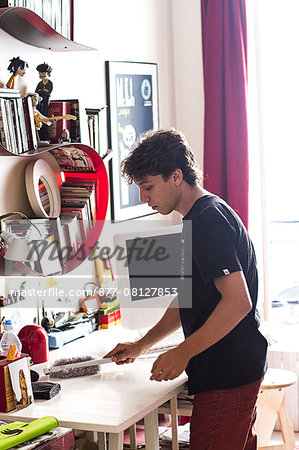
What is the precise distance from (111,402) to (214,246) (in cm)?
54

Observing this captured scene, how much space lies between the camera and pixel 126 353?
2238mm

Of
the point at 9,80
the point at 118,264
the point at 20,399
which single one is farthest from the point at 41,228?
the point at 20,399

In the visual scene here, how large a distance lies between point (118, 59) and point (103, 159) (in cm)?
63

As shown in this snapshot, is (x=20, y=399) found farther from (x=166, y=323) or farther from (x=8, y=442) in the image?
(x=166, y=323)

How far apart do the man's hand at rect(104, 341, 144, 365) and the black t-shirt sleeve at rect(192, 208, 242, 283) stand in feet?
1.60

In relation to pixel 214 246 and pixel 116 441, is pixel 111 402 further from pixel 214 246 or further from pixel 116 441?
pixel 214 246

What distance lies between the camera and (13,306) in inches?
96.3

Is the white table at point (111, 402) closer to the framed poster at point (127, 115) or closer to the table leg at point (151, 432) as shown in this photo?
the table leg at point (151, 432)

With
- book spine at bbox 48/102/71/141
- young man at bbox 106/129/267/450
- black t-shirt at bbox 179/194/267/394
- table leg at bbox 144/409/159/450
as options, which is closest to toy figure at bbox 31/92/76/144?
book spine at bbox 48/102/71/141

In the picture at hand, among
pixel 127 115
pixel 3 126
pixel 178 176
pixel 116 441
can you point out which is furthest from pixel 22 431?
pixel 127 115

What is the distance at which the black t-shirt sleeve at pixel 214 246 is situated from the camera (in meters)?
1.83

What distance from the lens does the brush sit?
2193 millimetres

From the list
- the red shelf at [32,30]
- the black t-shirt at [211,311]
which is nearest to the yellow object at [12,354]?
the black t-shirt at [211,311]

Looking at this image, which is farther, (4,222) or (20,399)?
(4,222)
